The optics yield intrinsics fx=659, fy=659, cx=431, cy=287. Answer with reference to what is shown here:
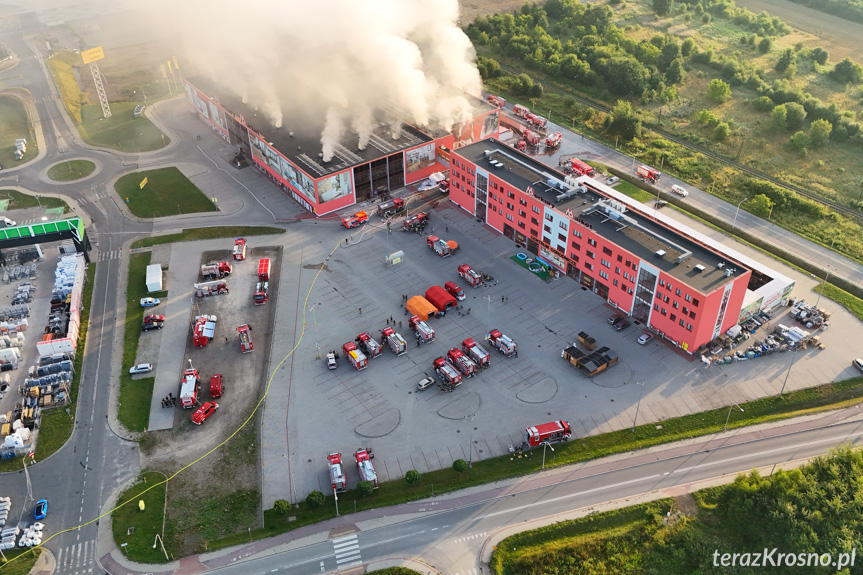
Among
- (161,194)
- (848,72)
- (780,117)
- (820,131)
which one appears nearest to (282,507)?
(161,194)

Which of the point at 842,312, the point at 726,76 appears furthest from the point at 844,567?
the point at 726,76

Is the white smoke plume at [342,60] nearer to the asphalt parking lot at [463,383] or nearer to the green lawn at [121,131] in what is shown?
the green lawn at [121,131]

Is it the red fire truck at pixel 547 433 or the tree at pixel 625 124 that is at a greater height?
the tree at pixel 625 124

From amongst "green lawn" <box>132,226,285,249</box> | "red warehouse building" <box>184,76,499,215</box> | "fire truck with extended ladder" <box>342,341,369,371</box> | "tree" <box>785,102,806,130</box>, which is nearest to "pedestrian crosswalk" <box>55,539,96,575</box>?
"fire truck with extended ladder" <box>342,341,369,371</box>

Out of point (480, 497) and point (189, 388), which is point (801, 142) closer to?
point (480, 497)

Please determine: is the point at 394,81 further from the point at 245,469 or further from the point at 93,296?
the point at 245,469

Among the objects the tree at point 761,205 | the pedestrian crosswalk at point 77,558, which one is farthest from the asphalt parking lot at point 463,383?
the tree at point 761,205
